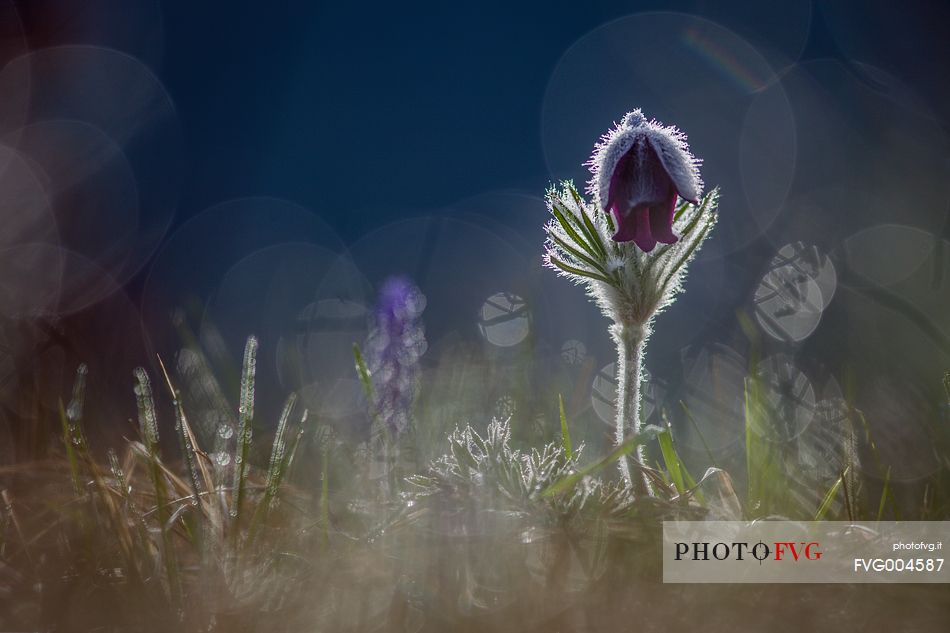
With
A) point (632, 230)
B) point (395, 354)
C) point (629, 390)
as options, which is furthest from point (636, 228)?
point (395, 354)

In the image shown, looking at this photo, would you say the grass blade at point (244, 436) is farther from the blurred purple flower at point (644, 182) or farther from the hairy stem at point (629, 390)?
the blurred purple flower at point (644, 182)

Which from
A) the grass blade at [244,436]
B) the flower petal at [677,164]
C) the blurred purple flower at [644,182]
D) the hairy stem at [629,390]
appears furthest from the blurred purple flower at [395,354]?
the flower petal at [677,164]

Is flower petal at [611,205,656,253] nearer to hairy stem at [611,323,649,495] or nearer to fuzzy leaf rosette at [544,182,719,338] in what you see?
fuzzy leaf rosette at [544,182,719,338]

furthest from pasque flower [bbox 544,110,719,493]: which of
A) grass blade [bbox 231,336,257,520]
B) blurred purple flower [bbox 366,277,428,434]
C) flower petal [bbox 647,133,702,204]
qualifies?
grass blade [bbox 231,336,257,520]

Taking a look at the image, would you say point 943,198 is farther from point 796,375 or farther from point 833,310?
point 796,375

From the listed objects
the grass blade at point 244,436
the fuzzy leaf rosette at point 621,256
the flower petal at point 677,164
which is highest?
the flower petal at point 677,164

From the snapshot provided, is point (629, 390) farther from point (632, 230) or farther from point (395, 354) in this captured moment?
point (395, 354)

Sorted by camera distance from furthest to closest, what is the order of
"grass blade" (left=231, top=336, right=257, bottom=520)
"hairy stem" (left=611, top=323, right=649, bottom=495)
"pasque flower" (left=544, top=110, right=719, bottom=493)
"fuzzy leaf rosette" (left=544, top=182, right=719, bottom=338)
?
"fuzzy leaf rosette" (left=544, top=182, right=719, bottom=338), "pasque flower" (left=544, top=110, right=719, bottom=493), "hairy stem" (left=611, top=323, right=649, bottom=495), "grass blade" (left=231, top=336, right=257, bottom=520)
